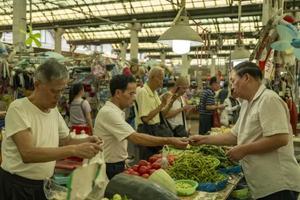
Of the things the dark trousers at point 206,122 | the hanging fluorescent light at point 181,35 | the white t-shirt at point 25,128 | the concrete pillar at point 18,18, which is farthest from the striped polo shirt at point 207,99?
the concrete pillar at point 18,18

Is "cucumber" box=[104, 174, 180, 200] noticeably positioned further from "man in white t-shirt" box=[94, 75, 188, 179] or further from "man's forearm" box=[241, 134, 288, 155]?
"man's forearm" box=[241, 134, 288, 155]

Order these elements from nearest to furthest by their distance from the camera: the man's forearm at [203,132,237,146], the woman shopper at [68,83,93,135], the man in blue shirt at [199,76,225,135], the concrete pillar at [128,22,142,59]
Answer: the man's forearm at [203,132,237,146] < the woman shopper at [68,83,93,135] < the man in blue shirt at [199,76,225,135] < the concrete pillar at [128,22,142,59]

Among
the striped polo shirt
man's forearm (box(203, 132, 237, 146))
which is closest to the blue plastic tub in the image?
man's forearm (box(203, 132, 237, 146))

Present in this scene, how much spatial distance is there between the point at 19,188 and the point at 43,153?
1.31ft

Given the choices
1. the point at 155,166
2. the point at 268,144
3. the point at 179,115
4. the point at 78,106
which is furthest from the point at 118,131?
the point at 78,106

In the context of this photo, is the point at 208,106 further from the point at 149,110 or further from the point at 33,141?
the point at 33,141

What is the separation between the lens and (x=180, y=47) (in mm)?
3777

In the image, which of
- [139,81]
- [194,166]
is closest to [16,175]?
[194,166]

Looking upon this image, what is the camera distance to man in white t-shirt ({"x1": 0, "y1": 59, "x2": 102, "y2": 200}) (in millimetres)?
1959

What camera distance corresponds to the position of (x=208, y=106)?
712 cm

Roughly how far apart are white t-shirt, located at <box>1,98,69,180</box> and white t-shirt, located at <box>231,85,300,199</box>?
1.71 metres

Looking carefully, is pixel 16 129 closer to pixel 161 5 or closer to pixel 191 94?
pixel 161 5

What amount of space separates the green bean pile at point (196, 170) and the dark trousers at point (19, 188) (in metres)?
1.24

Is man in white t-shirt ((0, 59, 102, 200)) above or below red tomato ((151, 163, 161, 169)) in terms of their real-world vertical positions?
above
